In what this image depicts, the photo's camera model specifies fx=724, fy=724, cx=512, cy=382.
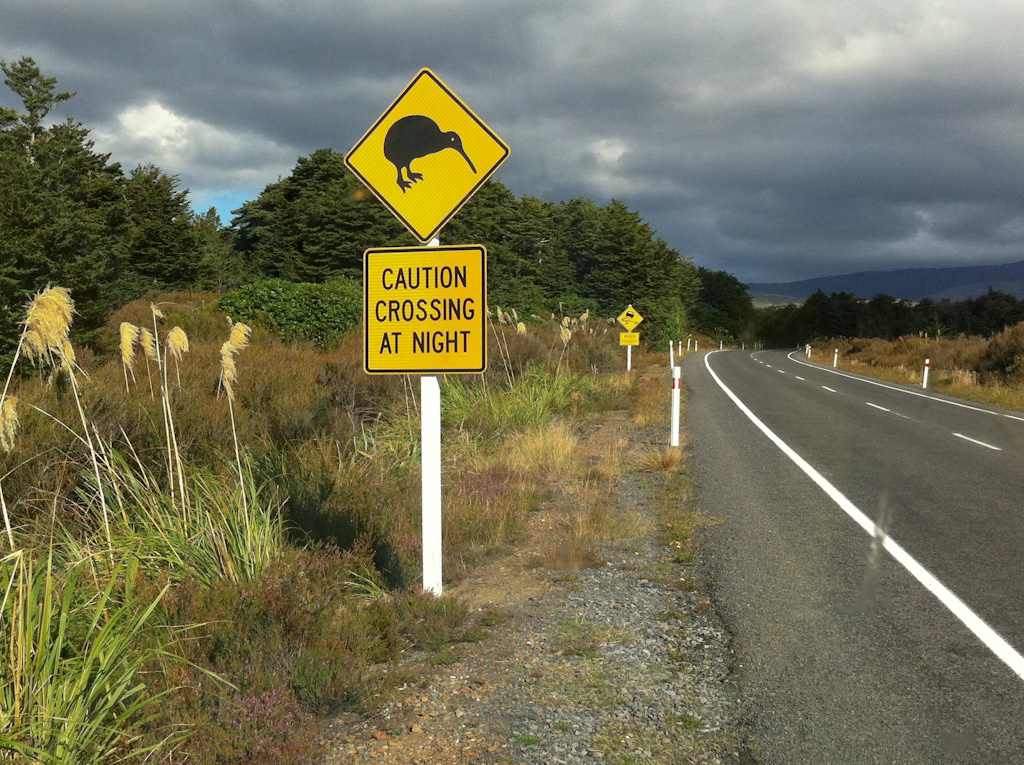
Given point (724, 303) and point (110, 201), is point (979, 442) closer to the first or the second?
point (110, 201)

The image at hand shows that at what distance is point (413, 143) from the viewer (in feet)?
15.3

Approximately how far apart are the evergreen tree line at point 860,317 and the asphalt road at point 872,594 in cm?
11011

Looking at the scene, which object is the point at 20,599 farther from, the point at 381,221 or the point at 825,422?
the point at 381,221

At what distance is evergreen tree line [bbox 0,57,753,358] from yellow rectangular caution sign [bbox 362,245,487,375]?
14.8 m

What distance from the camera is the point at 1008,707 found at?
350cm

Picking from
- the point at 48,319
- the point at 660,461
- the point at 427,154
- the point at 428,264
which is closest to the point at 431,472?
the point at 428,264

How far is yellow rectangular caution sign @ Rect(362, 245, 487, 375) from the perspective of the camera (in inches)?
177

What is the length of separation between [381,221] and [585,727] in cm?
5114

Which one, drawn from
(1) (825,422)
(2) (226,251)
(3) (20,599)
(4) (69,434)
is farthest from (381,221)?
(3) (20,599)

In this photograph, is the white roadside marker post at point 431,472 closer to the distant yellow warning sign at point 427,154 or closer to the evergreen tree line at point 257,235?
the distant yellow warning sign at point 427,154

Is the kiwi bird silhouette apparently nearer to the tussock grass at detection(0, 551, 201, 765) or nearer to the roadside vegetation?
the tussock grass at detection(0, 551, 201, 765)

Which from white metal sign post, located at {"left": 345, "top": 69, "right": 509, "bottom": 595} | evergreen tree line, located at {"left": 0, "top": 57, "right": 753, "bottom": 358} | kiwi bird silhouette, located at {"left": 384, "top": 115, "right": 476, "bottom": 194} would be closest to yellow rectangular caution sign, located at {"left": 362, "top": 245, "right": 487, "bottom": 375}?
white metal sign post, located at {"left": 345, "top": 69, "right": 509, "bottom": 595}

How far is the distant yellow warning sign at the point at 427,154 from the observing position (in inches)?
183

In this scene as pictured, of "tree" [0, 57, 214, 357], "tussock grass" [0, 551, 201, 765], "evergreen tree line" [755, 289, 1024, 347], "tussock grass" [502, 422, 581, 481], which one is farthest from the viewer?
"evergreen tree line" [755, 289, 1024, 347]
